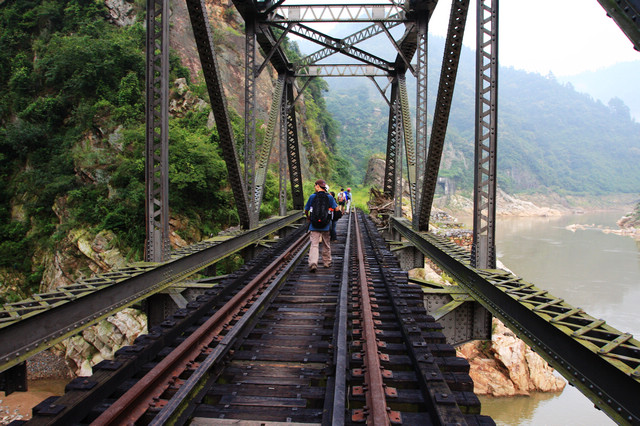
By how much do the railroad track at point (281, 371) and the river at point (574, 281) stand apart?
9281 mm

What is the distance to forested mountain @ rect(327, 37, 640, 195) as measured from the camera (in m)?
83.8

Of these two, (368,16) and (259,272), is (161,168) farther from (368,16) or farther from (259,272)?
(368,16)

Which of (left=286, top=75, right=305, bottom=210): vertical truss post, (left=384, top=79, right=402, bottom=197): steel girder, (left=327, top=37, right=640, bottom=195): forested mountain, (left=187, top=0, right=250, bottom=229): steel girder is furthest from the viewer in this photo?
(left=327, top=37, right=640, bottom=195): forested mountain

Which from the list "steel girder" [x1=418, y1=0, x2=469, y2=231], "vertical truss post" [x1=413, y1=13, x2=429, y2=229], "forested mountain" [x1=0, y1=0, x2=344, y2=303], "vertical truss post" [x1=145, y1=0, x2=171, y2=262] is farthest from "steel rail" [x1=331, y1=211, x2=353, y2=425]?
"forested mountain" [x1=0, y1=0, x2=344, y2=303]

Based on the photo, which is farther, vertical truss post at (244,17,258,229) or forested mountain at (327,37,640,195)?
forested mountain at (327,37,640,195)

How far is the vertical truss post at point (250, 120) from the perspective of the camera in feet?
32.0

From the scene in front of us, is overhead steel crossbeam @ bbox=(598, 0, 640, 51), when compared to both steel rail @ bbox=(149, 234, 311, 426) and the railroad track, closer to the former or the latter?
the railroad track

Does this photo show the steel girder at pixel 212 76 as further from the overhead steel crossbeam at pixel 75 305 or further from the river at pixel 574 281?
the river at pixel 574 281

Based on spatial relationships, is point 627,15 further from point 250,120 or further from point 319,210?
point 250,120

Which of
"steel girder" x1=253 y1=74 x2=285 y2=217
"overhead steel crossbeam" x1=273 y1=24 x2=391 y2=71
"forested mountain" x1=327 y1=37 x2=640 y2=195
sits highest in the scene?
"forested mountain" x1=327 y1=37 x2=640 y2=195

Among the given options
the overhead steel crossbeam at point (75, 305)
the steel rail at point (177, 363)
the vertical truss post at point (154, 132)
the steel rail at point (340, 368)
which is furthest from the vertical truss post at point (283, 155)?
the steel rail at point (340, 368)

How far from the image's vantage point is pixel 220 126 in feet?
24.0

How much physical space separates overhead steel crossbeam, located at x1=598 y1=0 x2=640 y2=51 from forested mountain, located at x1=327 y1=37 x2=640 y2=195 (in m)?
60.9

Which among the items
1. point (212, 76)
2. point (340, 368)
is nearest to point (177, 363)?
point (340, 368)
